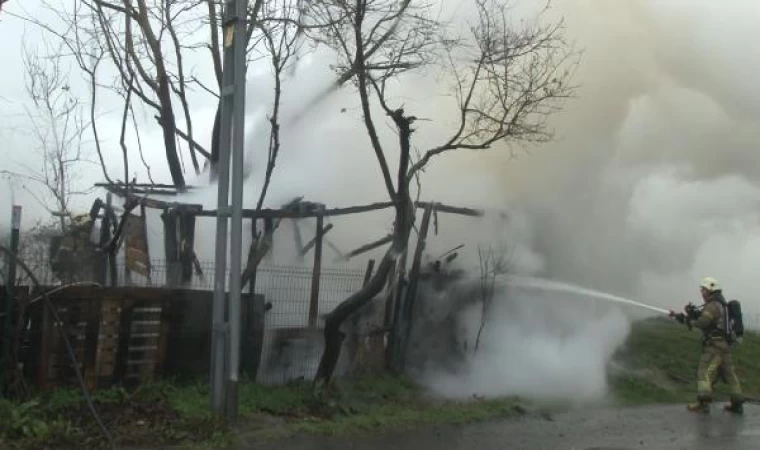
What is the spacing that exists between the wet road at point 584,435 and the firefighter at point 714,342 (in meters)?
0.37

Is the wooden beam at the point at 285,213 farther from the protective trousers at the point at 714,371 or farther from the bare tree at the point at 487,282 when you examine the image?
the protective trousers at the point at 714,371

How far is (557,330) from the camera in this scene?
11.0m

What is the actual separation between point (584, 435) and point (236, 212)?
159 inches

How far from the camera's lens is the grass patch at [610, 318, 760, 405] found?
10.7 m

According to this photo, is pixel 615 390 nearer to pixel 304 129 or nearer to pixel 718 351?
pixel 718 351

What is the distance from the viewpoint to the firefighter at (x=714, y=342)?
982 cm

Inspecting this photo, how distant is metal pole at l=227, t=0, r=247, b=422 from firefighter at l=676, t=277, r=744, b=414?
5.86 metres

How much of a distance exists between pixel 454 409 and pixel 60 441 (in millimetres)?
4054

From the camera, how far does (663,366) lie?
11914 mm

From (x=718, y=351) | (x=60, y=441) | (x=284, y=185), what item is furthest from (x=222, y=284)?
(x=718, y=351)

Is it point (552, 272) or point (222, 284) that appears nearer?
point (222, 284)

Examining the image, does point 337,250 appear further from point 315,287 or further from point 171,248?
point 171,248

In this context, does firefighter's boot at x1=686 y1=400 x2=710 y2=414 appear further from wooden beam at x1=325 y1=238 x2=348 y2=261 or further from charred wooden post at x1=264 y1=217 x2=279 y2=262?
charred wooden post at x1=264 y1=217 x2=279 y2=262

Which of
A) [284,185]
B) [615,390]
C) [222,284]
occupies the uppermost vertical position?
[284,185]
